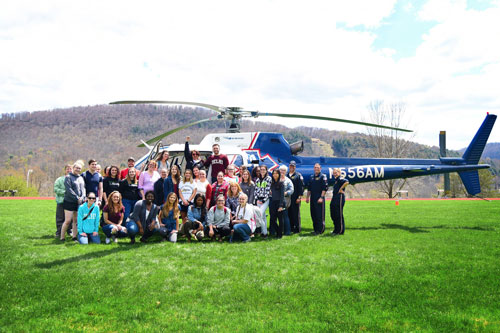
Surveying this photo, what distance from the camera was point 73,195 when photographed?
7891mm

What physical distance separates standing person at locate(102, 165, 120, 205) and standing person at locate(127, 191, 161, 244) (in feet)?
2.89

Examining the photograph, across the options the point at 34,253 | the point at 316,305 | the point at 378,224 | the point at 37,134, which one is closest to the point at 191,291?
the point at 316,305

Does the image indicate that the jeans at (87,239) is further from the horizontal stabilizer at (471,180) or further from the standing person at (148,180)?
the horizontal stabilizer at (471,180)

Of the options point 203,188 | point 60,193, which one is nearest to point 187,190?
point 203,188

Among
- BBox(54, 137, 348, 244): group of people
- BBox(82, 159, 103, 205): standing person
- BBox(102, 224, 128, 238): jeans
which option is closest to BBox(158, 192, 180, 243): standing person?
BBox(54, 137, 348, 244): group of people

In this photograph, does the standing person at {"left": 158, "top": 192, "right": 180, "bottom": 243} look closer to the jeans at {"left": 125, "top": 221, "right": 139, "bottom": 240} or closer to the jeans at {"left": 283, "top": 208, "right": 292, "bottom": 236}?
the jeans at {"left": 125, "top": 221, "right": 139, "bottom": 240}

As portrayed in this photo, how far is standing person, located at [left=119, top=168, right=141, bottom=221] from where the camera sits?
8.52 metres

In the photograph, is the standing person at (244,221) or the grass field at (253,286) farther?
the standing person at (244,221)

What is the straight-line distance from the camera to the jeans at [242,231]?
8.01 m

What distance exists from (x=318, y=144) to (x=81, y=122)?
8379cm

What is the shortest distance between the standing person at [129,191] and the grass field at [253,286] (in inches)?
55.0

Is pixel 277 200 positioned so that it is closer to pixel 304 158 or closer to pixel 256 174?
pixel 256 174

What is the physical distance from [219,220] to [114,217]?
243cm

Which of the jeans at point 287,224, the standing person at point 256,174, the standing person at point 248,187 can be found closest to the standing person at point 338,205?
the jeans at point 287,224
